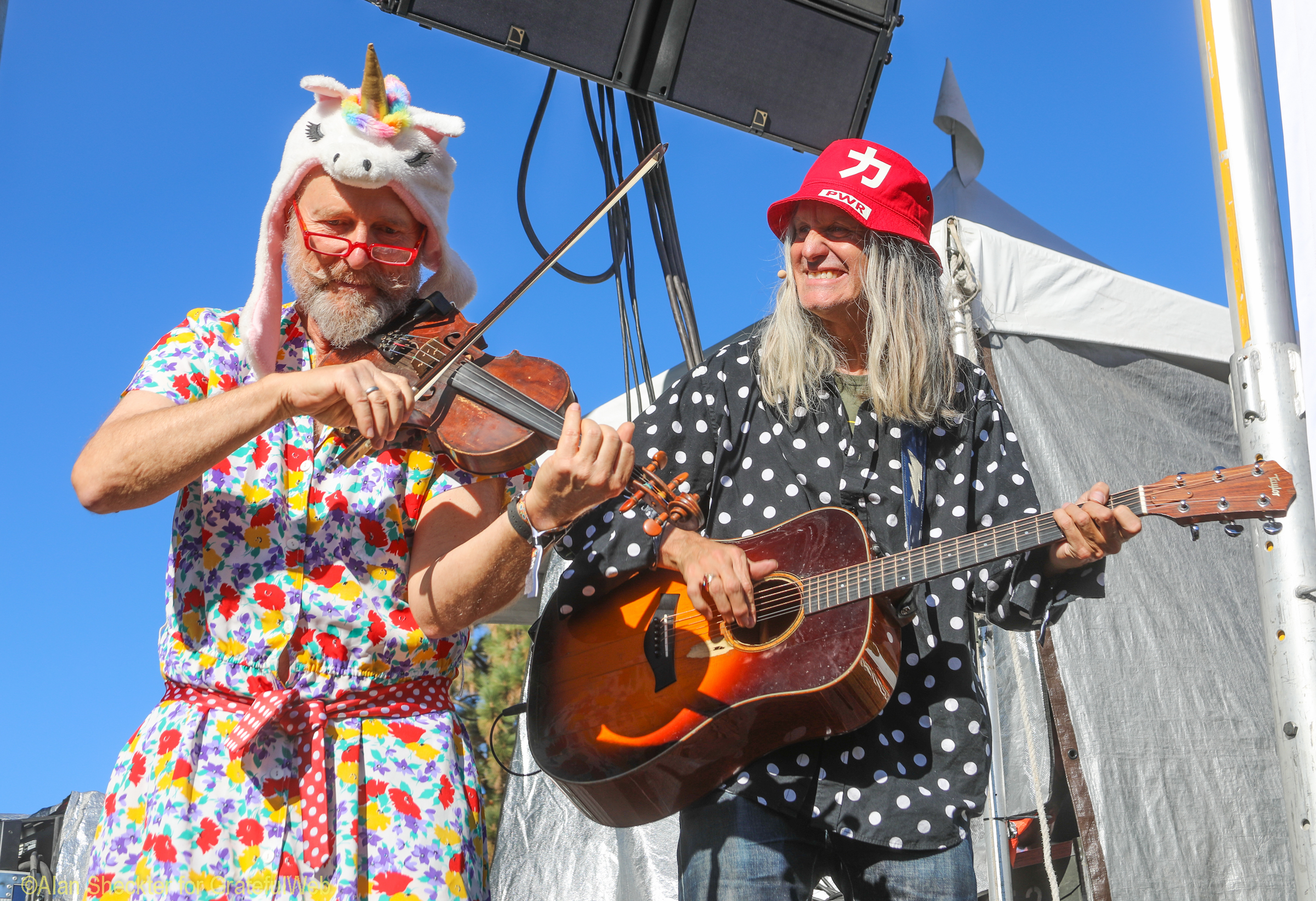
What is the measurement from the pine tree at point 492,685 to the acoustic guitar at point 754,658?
12.8ft

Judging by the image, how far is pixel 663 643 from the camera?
181cm

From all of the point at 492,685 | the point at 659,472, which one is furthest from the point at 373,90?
the point at 492,685

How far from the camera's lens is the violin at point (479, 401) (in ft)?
5.29

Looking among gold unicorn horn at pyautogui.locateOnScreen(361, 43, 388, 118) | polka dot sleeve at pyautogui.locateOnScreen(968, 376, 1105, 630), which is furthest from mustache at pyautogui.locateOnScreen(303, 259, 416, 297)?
polka dot sleeve at pyautogui.locateOnScreen(968, 376, 1105, 630)

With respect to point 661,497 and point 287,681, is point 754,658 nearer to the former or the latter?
point 661,497

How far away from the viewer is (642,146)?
3074mm

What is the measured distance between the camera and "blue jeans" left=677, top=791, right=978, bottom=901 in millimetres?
1717

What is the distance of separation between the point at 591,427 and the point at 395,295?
46 cm

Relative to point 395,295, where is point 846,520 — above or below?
below

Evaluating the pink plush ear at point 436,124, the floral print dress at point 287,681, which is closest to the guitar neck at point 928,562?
the floral print dress at point 287,681

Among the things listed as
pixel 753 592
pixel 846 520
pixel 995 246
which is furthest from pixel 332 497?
pixel 995 246

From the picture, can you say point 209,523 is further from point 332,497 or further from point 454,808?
point 454,808

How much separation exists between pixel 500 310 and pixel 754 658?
682 millimetres

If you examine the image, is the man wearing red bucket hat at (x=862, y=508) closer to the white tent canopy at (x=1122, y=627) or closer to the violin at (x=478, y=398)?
the violin at (x=478, y=398)
